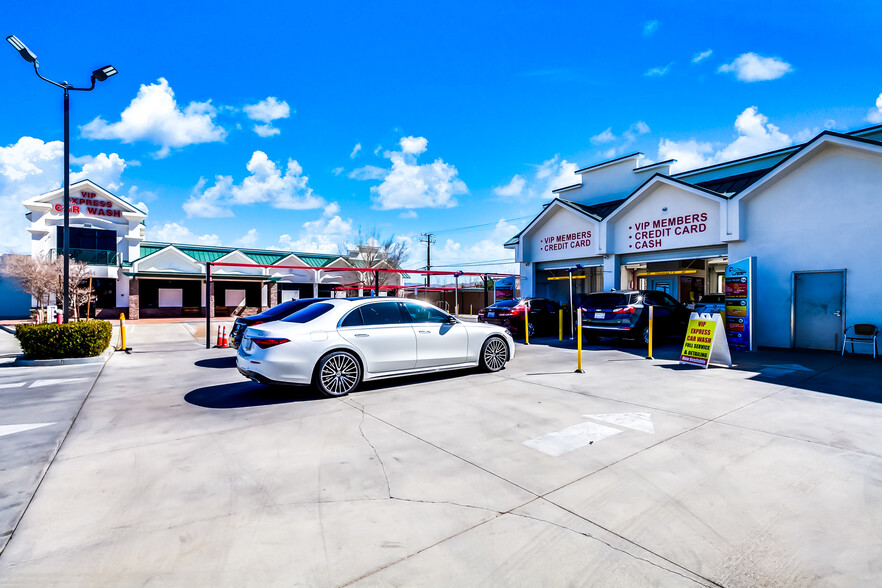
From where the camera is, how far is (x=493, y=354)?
28.6 feet

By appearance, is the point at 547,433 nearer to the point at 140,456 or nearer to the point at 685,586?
the point at 685,586

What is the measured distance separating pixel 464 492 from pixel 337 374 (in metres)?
3.67

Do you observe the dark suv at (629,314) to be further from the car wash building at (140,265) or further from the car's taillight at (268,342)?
the car wash building at (140,265)

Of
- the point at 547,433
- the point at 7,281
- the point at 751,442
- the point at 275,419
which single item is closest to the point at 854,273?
the point at 751,442

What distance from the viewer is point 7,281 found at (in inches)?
1161

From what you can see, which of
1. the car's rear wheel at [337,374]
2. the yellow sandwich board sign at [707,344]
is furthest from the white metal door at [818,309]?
the car's rear wheel at [337,374]

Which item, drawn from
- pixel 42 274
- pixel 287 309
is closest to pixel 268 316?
pixel 287 309

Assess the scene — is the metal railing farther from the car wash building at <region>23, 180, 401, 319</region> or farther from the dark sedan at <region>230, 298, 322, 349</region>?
the dark sedan at <region>230, 298, 322, 349</region>

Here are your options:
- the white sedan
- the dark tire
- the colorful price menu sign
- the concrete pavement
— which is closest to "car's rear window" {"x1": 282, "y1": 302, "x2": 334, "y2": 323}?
the white sedan

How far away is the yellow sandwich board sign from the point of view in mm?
9219

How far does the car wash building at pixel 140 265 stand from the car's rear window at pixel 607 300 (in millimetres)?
13965

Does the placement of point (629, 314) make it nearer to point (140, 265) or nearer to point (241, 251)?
point (140, 265)

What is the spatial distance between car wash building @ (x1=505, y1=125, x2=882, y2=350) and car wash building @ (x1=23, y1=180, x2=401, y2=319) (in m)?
13.5

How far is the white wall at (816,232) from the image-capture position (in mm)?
10930
